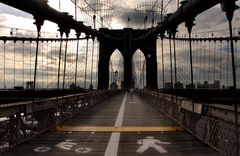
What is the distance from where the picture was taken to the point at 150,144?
465 inches

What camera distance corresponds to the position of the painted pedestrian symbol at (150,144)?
35.5ft

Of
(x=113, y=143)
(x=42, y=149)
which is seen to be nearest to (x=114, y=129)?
(x=113, y=143)

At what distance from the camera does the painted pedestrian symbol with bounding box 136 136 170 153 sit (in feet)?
35.5

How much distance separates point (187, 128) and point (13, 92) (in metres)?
52.4

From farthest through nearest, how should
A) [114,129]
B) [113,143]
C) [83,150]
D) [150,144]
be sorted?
1. [114,129]
2. [113,143]
3. [150,144]
4. [83,150]

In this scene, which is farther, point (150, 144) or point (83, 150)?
point (150, 144)

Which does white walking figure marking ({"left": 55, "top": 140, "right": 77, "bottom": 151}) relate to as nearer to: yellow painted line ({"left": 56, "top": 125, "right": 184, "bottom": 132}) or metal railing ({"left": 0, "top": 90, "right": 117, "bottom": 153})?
metal railing ({"left": 0, "top": 90, "right": 117, "bottom": 153})

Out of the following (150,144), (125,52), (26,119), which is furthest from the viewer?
(125,52)

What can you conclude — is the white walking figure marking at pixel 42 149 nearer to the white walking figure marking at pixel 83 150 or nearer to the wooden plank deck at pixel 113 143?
the wooden plank deck at pixel 113 143

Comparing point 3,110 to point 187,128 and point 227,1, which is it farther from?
point 187,128

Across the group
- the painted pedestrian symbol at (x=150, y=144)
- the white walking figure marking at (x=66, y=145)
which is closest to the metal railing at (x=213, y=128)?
the painted pedestrian symbol at (x=150, y=144)

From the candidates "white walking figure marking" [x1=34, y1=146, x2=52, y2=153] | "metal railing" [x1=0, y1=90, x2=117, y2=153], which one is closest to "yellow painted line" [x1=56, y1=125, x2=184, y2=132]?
"metal railing" [x1=0, y1=90, x2=117, y2=153]

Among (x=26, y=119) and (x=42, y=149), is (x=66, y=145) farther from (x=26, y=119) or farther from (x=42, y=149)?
(x=26, y=119)

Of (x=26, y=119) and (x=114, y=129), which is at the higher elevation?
(x=26, y=119)
